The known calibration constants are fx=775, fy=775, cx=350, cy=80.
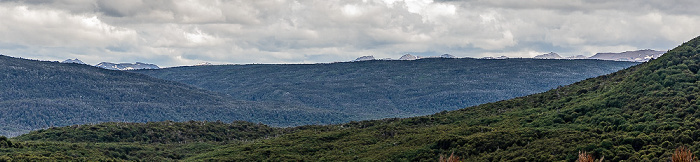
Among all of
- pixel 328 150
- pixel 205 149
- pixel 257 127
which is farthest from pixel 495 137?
pixel 257 127

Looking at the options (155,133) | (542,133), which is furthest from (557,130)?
(155,133)

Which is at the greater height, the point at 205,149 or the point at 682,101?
the point at 682,101

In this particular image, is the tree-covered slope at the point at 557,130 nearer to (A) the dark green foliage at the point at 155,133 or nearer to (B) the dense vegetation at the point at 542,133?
(B) the dense vegetation at the point at 542,133

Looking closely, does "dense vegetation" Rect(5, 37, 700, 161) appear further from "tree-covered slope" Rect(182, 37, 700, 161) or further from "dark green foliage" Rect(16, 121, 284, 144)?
"dark green foliage" Rect(16, 121, 284, 144)

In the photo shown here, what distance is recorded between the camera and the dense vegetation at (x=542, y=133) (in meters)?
60.8

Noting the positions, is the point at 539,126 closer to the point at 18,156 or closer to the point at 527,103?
the point at 527,103

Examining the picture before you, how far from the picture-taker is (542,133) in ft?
234

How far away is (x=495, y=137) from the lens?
71250 mm

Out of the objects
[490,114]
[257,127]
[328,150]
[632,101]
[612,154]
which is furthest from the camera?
[257,127]

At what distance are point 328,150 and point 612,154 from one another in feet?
116

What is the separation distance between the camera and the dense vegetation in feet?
A: 200

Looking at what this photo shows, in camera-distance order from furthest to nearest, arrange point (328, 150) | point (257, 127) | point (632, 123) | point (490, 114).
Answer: point (257, 127) < point (490, 114) < point (328, 150) < point (632, 123)

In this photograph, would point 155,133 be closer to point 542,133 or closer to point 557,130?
point 542,133

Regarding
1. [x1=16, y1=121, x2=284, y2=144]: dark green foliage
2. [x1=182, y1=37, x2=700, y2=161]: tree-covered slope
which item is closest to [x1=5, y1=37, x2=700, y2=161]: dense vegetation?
[x1=182, y1=37, x2=700, y2=161]: tree-covered slope
